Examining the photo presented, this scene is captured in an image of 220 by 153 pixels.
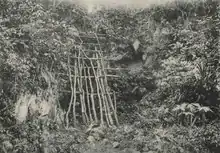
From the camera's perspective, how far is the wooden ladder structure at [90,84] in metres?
5.23

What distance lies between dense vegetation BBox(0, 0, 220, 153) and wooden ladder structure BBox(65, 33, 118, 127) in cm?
12

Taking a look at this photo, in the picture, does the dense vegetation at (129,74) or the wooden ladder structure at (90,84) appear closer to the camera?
the dense vegetation at (129,74)

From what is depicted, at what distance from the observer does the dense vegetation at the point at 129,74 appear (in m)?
4.74

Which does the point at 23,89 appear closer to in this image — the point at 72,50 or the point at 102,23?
the point at 72,50

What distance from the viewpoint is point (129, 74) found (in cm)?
597

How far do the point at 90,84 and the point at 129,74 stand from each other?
2.45 ft

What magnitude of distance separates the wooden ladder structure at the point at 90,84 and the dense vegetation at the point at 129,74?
0.12 meters

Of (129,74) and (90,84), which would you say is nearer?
(90,84)

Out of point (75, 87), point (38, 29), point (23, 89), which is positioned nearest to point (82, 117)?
point (75, 87)

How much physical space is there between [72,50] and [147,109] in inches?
51.2

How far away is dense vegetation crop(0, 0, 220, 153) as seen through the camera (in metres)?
4.74

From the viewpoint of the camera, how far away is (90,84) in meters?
5.48

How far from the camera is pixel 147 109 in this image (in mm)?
5594

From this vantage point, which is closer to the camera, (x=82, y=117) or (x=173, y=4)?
(x=82, y=117)
